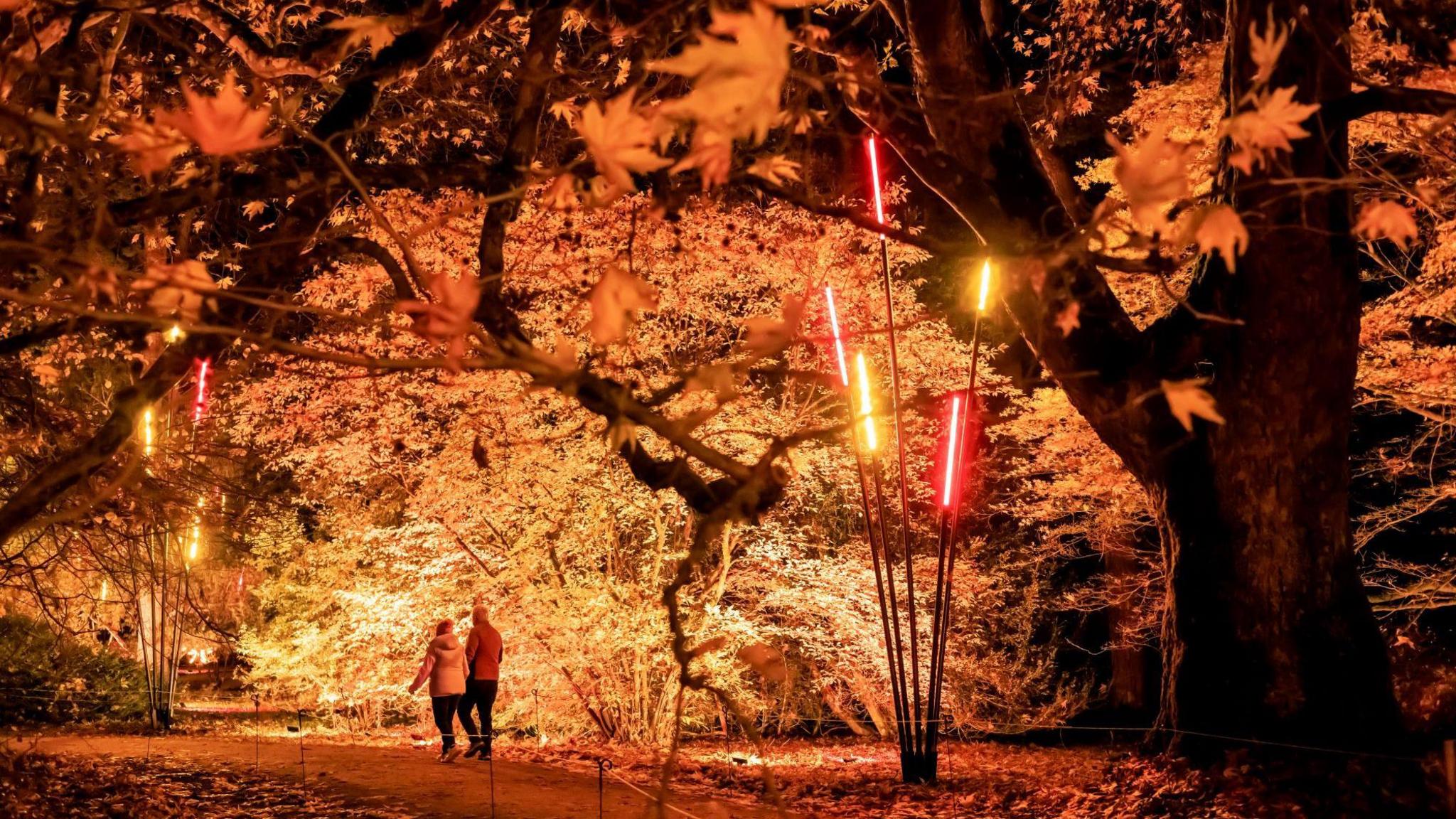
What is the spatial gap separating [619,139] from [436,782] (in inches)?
321

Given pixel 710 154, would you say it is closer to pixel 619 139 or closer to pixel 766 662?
pixel 619 139

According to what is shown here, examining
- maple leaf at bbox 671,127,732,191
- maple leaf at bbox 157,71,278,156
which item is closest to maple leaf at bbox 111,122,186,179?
maple leaf at bbox 157,71,278,156

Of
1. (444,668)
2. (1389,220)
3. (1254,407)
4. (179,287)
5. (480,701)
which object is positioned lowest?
(480,701)

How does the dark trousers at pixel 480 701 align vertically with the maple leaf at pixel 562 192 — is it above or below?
below

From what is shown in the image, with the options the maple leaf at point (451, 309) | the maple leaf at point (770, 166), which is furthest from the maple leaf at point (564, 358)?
the maple leaf at point (770, 166)

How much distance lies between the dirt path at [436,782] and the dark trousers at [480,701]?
327 millimetres

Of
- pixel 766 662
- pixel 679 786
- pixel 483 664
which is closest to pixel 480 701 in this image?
pixel 483 664

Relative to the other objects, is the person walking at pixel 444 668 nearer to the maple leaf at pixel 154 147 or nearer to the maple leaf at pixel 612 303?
the maple leaf at pixel 154 147

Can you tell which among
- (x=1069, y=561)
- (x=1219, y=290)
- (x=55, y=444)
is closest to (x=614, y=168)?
(x=1219, y=290)

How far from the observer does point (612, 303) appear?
8.05 feet

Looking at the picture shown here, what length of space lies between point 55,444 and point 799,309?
256 inches

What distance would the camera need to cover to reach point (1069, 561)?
811 inches

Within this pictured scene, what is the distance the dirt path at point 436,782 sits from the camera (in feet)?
26.2

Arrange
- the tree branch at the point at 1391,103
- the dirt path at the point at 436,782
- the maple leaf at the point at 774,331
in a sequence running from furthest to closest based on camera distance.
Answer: the dirt path at the point at 436,782, the tree branch at the point at 1391,103, the maple leaf at the point at 774,331
